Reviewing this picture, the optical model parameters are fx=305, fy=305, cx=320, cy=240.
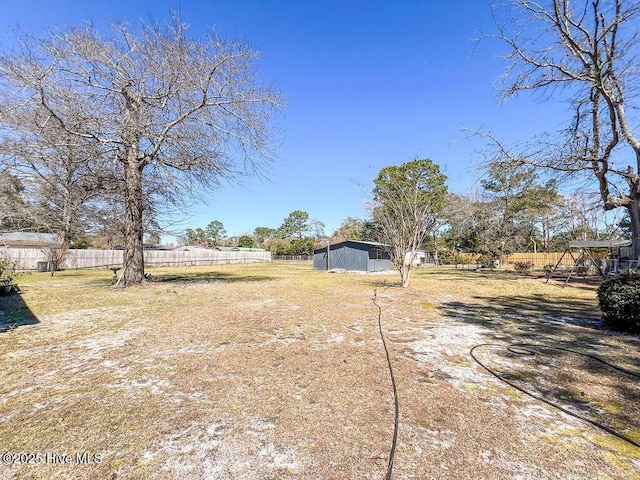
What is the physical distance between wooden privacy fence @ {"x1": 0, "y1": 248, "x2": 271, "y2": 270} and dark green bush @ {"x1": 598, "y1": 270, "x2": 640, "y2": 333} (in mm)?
22076

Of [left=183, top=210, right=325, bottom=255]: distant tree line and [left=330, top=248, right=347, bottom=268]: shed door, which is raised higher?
[left=183, top=210, right=325, bottom=255]: distant tree line

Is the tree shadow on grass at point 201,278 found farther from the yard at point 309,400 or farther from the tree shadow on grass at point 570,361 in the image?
the tree shadow on grass at point 570,361

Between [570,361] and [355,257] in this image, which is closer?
[570,361]

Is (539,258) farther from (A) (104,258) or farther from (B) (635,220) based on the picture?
(A) (104,258)

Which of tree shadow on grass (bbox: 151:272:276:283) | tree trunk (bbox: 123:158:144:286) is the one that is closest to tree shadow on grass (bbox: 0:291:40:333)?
tree trunk (bbox: 123:158:144:286)

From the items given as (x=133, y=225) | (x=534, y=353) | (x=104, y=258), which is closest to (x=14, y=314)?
(x=133, y=225)

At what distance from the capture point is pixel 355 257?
2228cm

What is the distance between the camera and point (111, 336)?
435 centimetres

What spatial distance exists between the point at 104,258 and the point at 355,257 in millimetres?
18723

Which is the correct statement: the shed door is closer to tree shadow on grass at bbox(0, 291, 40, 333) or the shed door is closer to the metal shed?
the metal shed

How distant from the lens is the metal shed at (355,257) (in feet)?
71.9

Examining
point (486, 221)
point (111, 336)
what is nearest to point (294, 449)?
point (111, 336)

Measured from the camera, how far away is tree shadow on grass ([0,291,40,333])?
4.98 m

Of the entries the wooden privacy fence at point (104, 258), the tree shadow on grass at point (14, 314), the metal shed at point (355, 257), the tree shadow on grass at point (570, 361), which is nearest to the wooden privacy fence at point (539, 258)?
the metal shed at point (355, 257)
